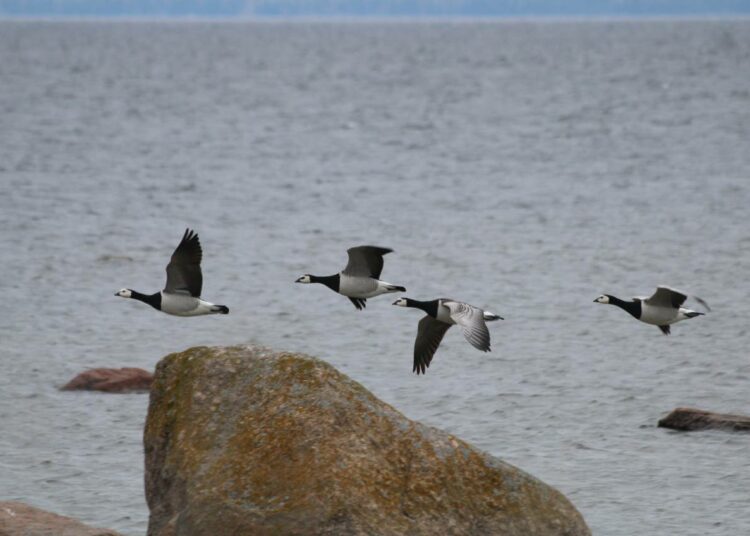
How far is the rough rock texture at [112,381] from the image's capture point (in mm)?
21922

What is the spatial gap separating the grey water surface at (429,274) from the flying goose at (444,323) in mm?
2502

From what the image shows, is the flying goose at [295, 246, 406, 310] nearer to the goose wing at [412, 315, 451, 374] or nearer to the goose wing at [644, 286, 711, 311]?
the goose wing at [412, 315, 451, 374]

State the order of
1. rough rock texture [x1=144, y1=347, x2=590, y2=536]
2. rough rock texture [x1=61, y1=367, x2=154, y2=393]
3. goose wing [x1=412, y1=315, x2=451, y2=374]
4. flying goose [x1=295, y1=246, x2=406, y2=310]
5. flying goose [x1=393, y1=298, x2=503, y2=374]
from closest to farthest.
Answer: rough rock texture [x1=144, y1=347, x2=590, y2=536], flying goose [x1=393, y1=298, x2=503, y2=374], goose wing [x1=412, y1=315, x2=451, y2=374], flying goose [x1=295, y1=246, x2=406, y2=310], rough rock texture [x1=61, y1=367, x2=154, y2=393]

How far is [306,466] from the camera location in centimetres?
1229

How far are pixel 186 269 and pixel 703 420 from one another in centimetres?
778

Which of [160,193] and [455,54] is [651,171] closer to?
[160,193]

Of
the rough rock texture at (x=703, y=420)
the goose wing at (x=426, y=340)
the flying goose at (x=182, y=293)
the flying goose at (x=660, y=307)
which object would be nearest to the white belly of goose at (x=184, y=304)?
the flying goose at (x=182, y=293)

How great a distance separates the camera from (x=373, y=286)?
1784cm

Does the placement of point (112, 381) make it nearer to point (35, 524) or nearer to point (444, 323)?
point (444, 323)

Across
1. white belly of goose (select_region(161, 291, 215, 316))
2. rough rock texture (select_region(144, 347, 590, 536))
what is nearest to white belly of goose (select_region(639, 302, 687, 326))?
rough rock texture (select_region(144, 347, 590, 536))

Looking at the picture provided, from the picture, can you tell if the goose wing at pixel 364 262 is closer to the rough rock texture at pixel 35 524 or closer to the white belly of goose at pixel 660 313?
the white belly of goose at pixel 660 313

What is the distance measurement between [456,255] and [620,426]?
1481 cm

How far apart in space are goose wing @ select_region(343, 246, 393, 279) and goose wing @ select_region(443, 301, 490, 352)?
68.6 inches

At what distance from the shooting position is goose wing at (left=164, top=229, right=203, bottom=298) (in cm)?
1728
